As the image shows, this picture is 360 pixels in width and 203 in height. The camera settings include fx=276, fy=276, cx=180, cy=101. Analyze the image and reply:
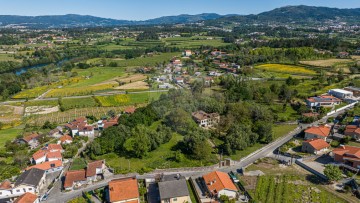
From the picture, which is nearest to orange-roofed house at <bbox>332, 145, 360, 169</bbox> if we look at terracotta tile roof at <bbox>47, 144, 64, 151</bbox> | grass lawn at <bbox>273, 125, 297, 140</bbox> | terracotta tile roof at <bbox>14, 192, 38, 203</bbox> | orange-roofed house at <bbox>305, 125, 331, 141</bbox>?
orange-roofed house at <bbox>305, 125, 331, 141</bbox>

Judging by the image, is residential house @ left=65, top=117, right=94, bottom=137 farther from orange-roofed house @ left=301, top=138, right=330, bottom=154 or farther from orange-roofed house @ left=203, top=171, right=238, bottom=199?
orange-roofed house @ left=301, top=138, right=330, bottom=154

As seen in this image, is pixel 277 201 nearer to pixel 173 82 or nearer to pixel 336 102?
pixel 336 102

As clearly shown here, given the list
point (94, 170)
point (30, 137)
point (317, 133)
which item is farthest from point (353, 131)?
point (30, 137)

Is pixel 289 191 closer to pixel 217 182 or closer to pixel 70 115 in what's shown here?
pixel 217 182

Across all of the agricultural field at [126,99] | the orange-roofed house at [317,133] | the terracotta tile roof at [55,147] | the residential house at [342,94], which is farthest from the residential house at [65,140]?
the residential house at [342,94]

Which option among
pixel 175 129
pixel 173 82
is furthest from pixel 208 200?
pixel 173 82

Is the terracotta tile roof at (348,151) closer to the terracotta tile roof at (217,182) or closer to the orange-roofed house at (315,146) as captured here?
the orange-roofed house at (315,146)
